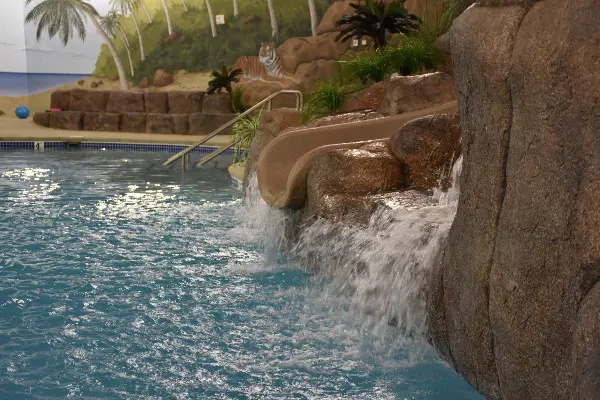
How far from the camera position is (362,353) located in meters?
3.37

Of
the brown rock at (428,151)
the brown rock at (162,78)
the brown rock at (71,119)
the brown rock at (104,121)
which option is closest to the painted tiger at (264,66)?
the brown rock at (162,78)

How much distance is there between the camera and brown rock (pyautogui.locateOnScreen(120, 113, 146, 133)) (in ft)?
57.3

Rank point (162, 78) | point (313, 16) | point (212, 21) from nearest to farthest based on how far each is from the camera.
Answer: point (313, 16) → point (212, 21) → point (162, 78)

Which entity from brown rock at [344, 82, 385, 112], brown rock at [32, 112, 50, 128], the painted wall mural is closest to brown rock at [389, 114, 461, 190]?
brown rock at [344, 82, 385, 112]

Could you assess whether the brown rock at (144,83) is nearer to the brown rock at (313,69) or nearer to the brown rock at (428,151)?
the brown rock at (313,69)

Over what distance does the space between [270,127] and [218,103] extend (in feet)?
32.2

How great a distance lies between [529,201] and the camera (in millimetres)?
2223

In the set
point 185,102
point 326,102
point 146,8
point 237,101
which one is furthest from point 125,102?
point 326,102

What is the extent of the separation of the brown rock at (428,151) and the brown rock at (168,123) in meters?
12.4

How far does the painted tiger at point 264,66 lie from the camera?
714 inches

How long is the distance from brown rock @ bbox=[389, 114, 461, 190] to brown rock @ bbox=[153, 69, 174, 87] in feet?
54.7

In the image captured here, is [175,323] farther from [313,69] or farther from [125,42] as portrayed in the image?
[125,42]

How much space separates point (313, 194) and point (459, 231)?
7.13 ft

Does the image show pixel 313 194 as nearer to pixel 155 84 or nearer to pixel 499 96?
pixel 499 96
